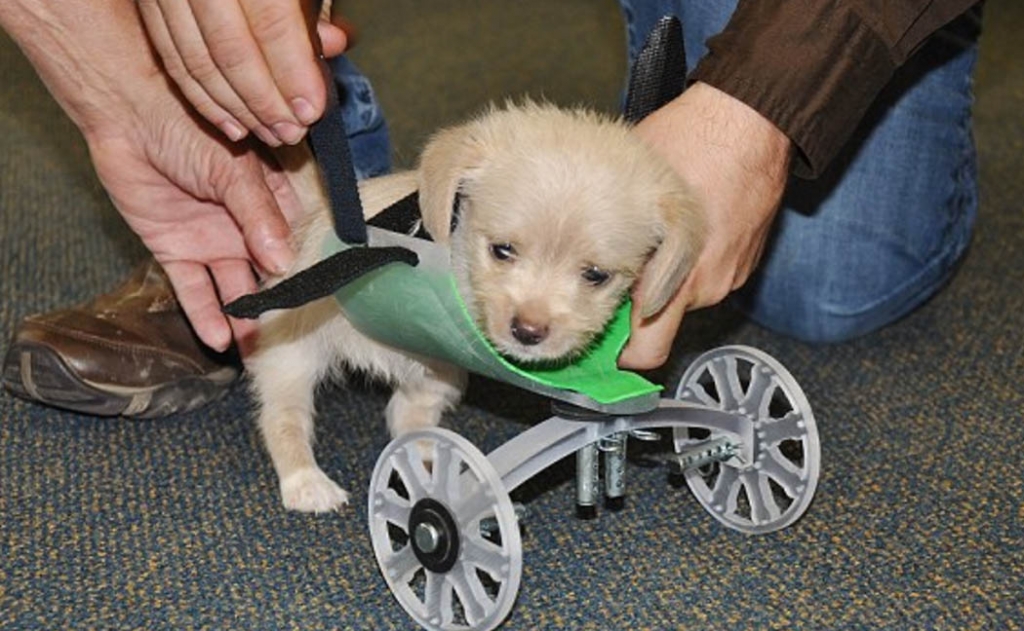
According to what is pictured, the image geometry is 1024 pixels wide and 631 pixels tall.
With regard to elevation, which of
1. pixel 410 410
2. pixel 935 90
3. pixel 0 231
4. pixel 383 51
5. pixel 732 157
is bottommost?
pixel 383 51

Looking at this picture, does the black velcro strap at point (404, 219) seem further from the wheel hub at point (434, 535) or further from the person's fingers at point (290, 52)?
the wheel hub at point (434, 535)

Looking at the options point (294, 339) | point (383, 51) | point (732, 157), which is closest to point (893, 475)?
point (732, 157)

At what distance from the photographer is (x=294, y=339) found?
2123 mm

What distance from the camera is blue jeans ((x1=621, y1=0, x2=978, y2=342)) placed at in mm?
2570

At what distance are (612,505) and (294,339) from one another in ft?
1.86

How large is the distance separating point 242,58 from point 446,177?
0.97ft

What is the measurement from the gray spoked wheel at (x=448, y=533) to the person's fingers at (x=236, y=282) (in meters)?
0.54

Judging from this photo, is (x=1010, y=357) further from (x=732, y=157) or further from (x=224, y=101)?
(x=224, y=101)

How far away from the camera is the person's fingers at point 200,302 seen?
2.11 metres

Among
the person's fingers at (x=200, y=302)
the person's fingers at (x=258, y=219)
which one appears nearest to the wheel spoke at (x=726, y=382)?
the person's fingers at (x=258, y=219)

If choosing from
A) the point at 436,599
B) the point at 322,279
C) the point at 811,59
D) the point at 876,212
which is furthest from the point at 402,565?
the point at 876,212

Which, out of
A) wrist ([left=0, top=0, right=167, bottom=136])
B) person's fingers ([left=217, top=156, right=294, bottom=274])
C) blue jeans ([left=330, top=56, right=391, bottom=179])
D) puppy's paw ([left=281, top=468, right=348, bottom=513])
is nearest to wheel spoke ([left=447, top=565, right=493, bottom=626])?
puppy's paw ([left=281, top=468, right=348, bottom=513])

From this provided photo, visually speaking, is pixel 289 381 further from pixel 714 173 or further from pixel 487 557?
pixel 714 173

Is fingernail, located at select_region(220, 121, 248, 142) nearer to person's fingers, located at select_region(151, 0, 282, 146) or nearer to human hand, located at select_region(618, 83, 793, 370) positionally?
person's fingers, located at select_region(151, 0, 282, 146)
